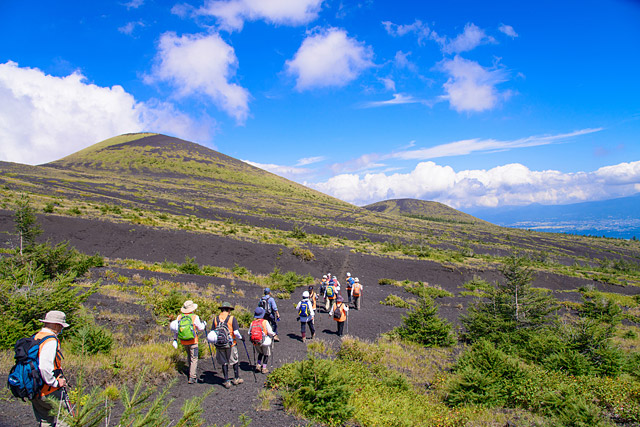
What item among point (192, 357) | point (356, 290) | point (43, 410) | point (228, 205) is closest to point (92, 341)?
point (192, 357)

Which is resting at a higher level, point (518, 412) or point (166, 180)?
point (166, 180)

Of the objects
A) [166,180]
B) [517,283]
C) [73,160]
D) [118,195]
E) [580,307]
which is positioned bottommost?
[580,307]

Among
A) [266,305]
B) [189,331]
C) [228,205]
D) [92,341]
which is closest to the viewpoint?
[189,331]

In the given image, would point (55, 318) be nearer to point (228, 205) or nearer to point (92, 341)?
point (92, 341)

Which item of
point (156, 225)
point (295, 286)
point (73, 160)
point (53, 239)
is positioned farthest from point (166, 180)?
point (295, 286)

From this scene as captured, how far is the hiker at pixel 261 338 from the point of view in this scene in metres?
7.25

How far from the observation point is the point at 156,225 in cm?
3516

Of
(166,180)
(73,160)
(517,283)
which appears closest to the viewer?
(517,283)

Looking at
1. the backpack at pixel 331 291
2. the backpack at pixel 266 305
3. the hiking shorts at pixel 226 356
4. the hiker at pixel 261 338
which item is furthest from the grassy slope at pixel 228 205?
the hiking shorts at pixel 226 356

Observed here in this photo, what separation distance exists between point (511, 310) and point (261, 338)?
33.7 ft

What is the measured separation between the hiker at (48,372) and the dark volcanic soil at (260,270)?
8.77 feet

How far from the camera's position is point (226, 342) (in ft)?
21.6

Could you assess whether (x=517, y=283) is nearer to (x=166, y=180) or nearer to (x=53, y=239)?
(x=53, y=239)

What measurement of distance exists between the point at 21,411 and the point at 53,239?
2780 cm
